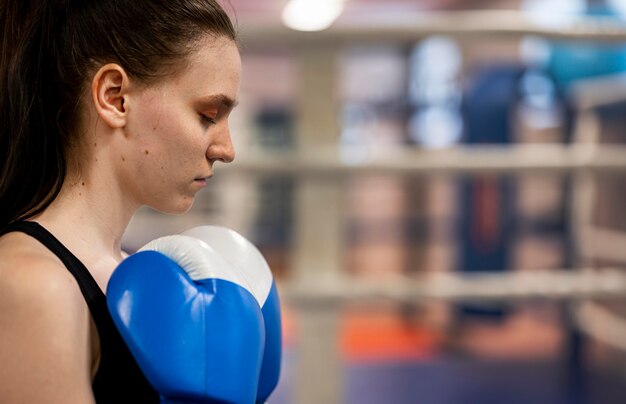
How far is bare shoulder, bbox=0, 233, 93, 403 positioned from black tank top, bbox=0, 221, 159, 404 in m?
0.03

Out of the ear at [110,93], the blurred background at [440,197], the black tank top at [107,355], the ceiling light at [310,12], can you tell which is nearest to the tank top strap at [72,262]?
the black tank top at [107,355]

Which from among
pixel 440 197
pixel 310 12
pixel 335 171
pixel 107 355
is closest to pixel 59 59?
pixel 107 355

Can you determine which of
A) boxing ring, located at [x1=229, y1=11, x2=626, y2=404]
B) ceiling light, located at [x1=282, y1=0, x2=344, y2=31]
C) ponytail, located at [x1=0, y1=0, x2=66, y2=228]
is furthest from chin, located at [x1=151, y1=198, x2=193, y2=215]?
ceiling light, located at [x1=282, y1=0, x2=344, y2=31]

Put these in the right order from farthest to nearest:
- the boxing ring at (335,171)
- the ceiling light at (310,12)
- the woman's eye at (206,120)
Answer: the ceiling light at (310,12) → the boxing ring at (335,171) → the woman's eye at (206,120)

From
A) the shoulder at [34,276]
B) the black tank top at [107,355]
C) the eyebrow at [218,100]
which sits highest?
the eyebrow at [218,100]

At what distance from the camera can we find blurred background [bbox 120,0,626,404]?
156 cm

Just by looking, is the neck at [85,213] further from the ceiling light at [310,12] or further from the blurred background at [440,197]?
the ceiling light at [310,12]

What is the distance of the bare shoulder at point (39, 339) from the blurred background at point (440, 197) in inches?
19.3

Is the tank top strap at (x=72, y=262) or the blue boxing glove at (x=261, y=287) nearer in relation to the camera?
the tank top strap at (x=72, y=262)

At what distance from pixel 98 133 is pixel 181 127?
82mm

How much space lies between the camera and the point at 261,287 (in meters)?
0.80

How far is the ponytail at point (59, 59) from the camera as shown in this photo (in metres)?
0.69

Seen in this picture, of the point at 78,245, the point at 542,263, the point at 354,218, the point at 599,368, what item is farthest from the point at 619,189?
the point at 354,218

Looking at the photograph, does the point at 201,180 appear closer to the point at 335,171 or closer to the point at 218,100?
the point at 218,100
